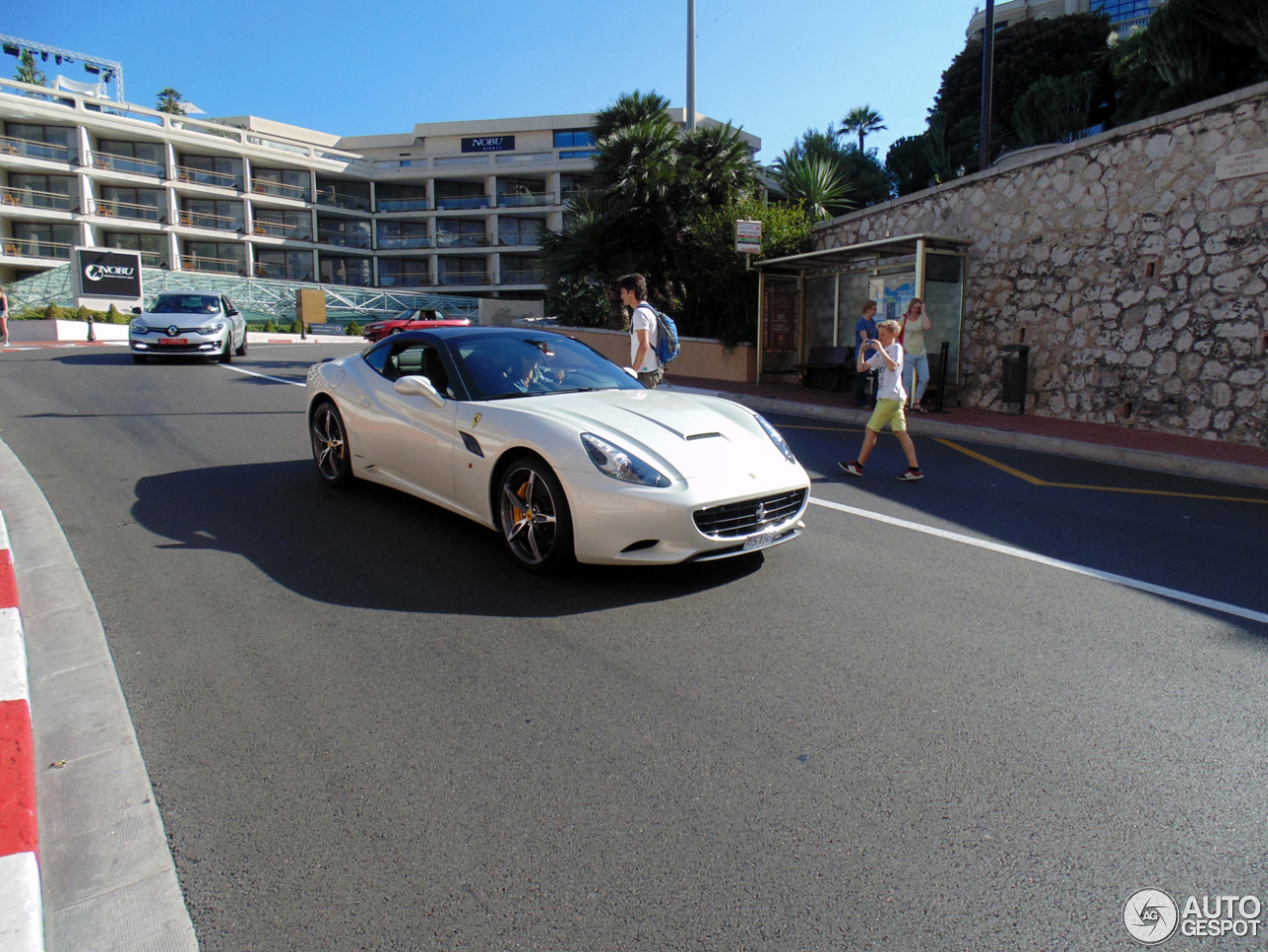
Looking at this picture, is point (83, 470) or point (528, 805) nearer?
point (528, 805)

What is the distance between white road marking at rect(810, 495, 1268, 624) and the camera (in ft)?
14.9

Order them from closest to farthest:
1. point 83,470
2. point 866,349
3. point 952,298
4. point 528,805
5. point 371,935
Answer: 1. point 371,935
2. point 528,805
3. point 83,470
4. point 866,349
5. point 952,298

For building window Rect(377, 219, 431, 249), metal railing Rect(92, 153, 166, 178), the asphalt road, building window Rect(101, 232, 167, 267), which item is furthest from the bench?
metal railing Rect(92, 153, 166, 178)

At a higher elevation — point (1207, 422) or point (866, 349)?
point (866, 349)

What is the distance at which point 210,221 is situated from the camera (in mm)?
55500

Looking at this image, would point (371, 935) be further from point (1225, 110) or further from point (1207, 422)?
point (1225, 110)

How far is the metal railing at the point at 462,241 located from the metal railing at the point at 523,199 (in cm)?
268

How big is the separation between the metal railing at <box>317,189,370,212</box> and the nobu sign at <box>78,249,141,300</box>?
90.6 ft

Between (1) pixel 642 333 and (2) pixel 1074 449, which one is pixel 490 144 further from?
(1) pixel 642 333

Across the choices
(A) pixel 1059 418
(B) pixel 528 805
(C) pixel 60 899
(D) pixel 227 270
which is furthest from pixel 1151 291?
(D) pixel 227 270

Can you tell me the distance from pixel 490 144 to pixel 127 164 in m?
24.7

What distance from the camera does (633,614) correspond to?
4.33 m

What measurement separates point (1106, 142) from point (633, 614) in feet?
38.6

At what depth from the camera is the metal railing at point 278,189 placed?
5709 cm
